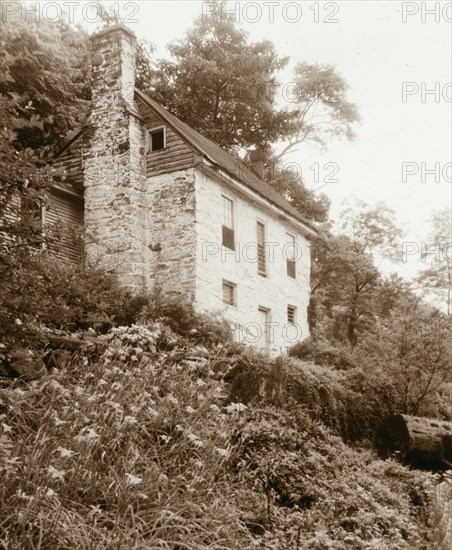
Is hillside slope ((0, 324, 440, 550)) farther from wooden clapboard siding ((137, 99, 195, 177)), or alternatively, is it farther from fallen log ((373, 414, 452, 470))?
wooden clapboard siding ((137, 99, 195, 177))

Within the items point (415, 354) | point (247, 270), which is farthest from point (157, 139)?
point (415, 354)

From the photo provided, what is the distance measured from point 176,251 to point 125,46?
6180 mm

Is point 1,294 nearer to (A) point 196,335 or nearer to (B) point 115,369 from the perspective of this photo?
(B) point 115,369

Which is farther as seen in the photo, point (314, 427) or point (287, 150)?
point (287, 150)

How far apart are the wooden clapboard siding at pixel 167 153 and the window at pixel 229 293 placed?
142 inches

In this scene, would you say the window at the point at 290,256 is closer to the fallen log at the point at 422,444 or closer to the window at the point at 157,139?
the window at the point at 157,139

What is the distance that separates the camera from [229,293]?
19.5m

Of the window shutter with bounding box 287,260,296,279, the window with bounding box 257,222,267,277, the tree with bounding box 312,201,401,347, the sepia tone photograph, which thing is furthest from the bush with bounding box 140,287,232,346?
the tree with bounding box 312,201,401,347

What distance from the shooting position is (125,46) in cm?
1894

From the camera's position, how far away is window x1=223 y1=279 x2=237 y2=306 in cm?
1930

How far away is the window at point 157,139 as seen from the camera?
1884 cm

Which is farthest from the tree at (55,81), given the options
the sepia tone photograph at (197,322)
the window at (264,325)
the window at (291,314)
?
the window at (291,314)

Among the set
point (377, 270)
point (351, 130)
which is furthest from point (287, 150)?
point (377, 270)

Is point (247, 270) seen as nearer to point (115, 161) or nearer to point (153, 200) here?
point (153, 200)
